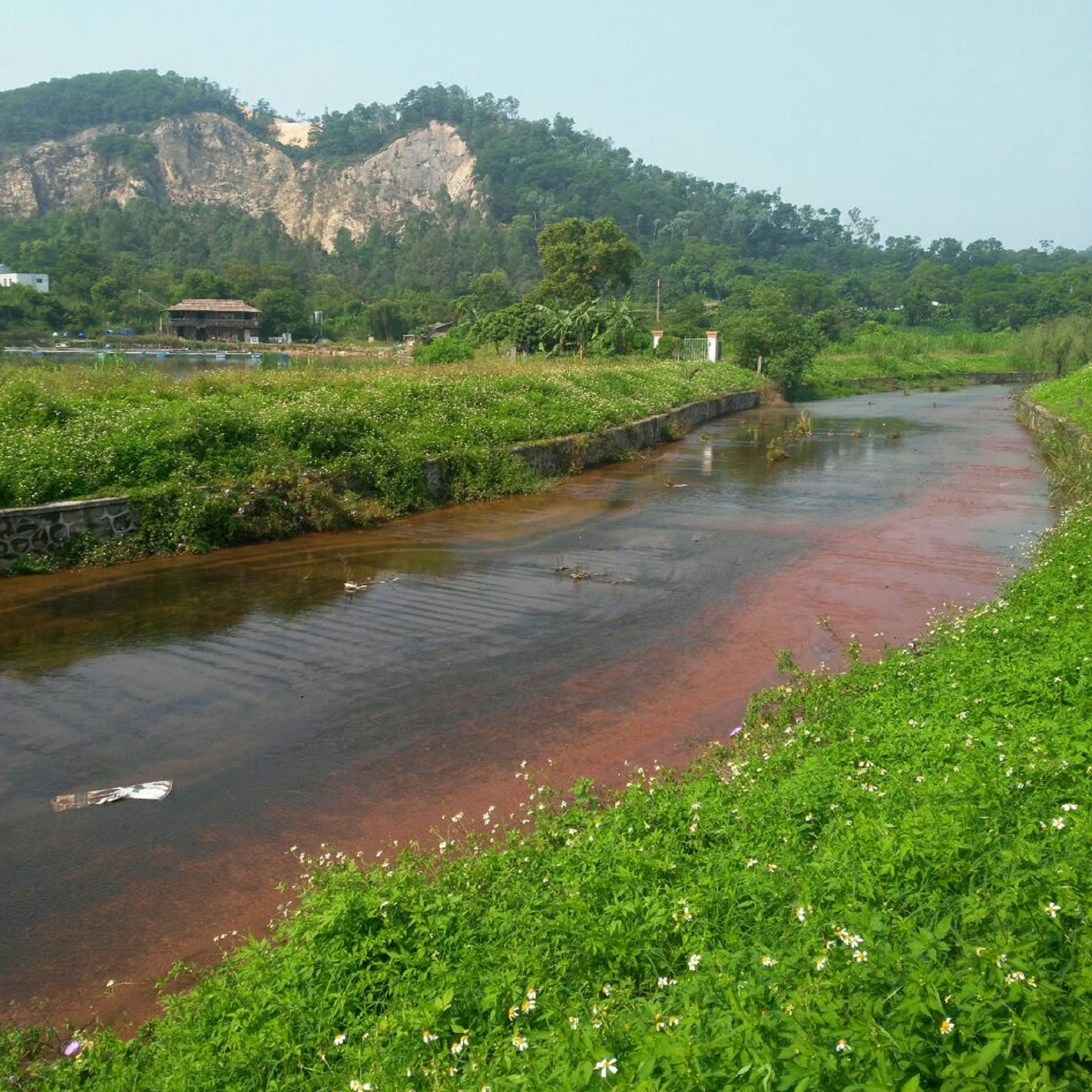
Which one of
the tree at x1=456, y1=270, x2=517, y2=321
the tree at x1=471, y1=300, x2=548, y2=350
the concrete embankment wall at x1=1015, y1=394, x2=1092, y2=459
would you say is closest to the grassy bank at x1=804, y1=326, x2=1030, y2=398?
the tree at x1=471, y1=300, x2=548, y2=350

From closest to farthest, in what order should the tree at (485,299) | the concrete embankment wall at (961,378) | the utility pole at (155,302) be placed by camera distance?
the concrete embankment wall at (961,378)
the tree at (485,299)
the utility pole at (155,302)

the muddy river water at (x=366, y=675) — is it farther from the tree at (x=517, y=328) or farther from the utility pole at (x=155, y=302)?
the utility pole at (x=155, y=302)

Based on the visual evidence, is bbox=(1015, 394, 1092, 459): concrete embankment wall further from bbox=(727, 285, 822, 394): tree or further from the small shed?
the small shed

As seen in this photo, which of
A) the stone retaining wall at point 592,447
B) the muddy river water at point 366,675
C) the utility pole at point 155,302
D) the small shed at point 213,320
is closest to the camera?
the muddy river water at point 366,675

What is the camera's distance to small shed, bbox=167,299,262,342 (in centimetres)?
6994

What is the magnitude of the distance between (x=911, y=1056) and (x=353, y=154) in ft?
549

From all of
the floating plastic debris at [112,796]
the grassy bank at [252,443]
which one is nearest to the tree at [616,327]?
the grassy bank at [252,443]

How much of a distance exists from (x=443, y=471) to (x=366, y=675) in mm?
7843

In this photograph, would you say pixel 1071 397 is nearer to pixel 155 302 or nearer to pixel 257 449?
pixel 257 449

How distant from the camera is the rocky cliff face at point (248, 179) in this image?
13738 centimetres

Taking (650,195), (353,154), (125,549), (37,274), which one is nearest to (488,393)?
(125,549)

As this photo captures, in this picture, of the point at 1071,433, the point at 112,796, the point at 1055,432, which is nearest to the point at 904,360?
the point at 1055,432

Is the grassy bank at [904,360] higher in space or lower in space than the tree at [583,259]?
lower

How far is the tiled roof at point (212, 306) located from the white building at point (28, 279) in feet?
54.0
